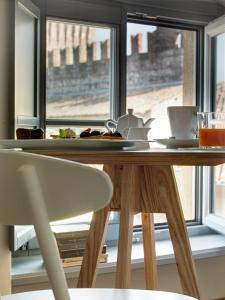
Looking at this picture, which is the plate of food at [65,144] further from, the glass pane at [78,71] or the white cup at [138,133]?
the glass pane at [78,71]

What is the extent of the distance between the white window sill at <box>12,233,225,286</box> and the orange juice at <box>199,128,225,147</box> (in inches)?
41.8

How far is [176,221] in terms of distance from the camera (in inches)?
48.2

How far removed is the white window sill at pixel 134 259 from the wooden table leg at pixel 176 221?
842 millimetres

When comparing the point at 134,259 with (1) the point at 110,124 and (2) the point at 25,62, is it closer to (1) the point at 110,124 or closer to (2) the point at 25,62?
(1) the point at 110,124

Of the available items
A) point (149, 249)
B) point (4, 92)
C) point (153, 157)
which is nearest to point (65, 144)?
point (153, 157)

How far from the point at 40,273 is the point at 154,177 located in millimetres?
888

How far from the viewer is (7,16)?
1.76 metres

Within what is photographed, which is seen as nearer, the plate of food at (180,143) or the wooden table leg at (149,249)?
the plate of food at (180,143)

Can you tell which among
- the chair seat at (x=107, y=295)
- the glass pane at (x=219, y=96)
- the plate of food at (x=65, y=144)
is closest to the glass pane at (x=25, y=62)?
the plate of food at (x=65, y=144)

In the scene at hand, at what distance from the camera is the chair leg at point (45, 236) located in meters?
0.52

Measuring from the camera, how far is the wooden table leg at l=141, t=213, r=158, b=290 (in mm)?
1482

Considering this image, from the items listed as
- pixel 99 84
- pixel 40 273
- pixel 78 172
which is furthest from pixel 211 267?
pixel 78 172

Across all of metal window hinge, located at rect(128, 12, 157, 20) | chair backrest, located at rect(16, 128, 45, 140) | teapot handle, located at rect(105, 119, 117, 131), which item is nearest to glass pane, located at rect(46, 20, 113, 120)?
metal window hinge, located at rect(128, 12, 157, 20)

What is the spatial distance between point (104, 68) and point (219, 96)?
70cm
